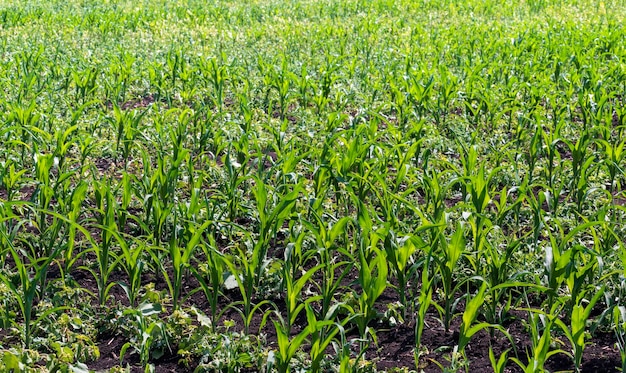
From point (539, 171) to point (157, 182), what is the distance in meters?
2.51

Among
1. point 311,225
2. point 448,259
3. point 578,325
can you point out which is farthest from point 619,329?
point 311,225

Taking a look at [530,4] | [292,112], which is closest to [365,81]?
[292,112]

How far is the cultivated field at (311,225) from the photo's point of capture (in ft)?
11.2

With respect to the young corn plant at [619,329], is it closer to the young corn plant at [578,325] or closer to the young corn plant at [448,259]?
the young corn plant at [578,325]

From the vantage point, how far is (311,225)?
12.0 feet

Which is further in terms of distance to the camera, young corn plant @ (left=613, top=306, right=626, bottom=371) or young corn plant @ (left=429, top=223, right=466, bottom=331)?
young corn plant @ (left=429, top=223, right=466, bottom=331)

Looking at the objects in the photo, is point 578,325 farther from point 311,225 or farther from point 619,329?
point 311,225

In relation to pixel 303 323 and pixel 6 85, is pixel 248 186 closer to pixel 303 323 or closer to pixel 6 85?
pixel 303 323

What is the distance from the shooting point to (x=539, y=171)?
218 inches

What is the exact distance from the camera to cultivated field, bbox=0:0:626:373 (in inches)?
134

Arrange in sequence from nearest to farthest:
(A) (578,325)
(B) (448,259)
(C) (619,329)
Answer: (A) (578,325) → (C) (619,329) → (B) (448,259)

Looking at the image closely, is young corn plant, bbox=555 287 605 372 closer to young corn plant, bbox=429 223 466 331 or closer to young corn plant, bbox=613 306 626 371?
young corn plant, bbox=613 306 626 371

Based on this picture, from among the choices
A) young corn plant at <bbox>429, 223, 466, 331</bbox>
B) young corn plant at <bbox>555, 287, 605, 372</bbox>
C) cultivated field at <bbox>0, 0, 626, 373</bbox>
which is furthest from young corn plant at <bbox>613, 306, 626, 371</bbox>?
young corn plant at <bbox>429, 223, 466, 331</bbox>

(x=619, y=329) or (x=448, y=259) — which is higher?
(x=448, y=259)
